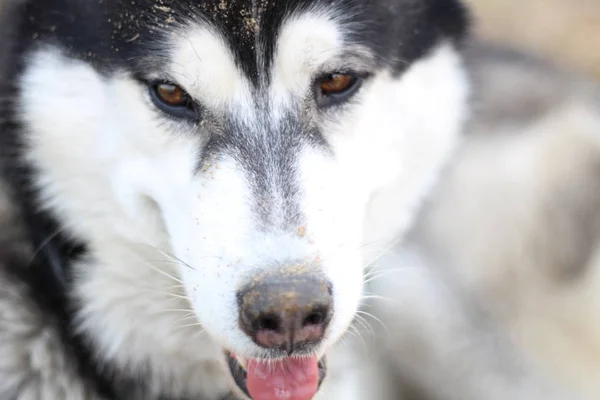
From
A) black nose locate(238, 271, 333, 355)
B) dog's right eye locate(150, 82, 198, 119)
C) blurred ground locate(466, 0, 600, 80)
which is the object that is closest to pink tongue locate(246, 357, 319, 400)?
black nose locate(238, 271, 333, 355)

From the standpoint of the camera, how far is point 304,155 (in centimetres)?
153

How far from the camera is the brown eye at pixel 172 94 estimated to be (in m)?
1.55

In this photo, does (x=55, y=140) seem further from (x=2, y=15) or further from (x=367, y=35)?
(x=367, y=35)

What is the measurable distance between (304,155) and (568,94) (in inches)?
76.9

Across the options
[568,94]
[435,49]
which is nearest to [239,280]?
[435,49]

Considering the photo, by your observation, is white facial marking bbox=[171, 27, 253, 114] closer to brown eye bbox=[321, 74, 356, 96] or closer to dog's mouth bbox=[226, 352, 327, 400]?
brown eye bbox=[321, 74, 356, 96]

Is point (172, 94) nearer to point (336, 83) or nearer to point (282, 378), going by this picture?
point (336, 83)

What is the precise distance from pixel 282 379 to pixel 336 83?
62 cm

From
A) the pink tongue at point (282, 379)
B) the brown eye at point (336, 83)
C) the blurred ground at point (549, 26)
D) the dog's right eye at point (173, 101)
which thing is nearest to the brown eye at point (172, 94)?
the dog's right eye at point (173, 101)

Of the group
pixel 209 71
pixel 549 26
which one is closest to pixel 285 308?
pixel 209 71

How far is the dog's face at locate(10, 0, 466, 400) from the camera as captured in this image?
139 cm

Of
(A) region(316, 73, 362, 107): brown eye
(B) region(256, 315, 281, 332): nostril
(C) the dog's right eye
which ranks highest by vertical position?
(A) region(316, 73, 362, 107): brown eye

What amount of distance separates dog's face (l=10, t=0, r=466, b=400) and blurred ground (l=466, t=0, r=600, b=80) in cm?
210

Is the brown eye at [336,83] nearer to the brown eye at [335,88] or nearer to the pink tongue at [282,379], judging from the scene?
the brown eye at [335,88]
